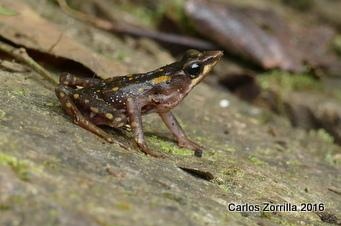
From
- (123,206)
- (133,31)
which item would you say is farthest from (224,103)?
(123,206)

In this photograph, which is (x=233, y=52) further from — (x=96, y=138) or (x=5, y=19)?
(x=96, y=138)

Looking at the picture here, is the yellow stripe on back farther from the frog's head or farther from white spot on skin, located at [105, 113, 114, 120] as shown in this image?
white spot on skin, located at [105, 113, 114, 120]

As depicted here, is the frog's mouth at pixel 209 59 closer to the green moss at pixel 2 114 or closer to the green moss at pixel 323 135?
the green moss at pixel 2 114

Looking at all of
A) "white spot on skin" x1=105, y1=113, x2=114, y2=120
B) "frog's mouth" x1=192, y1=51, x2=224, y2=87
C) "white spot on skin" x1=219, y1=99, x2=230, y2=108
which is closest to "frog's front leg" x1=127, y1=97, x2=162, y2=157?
"white spot on skin" x1=105, y1=113, x2=114, y2=120

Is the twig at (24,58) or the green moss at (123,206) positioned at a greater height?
the twig at (24,58)

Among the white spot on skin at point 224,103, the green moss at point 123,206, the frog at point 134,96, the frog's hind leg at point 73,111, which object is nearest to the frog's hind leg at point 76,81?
the frog at point 134,96

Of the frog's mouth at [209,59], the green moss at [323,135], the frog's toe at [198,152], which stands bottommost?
the frog's toe at [198,152]

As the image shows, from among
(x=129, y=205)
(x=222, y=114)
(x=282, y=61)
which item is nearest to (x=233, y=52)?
(x=282, y=61)
